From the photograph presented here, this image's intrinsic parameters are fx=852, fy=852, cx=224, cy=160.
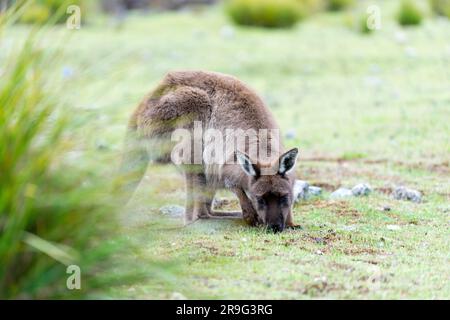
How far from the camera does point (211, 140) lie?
6.78m

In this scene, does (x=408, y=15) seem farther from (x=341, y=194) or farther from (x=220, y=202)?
(x=220, y=202)

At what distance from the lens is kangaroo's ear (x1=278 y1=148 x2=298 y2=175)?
19.5ft

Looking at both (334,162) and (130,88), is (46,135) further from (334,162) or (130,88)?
(130,88)

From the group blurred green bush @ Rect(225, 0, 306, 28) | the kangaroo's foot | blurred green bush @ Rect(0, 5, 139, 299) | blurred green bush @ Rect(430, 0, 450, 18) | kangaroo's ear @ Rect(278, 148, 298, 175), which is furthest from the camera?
blurred green bush @ Rect(430, 0, 450, 18)

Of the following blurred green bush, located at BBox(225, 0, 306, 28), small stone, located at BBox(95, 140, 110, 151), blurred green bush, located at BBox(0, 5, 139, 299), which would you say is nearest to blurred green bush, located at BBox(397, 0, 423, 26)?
blurred green bush, located at BBox(225, 0, 306, 28)

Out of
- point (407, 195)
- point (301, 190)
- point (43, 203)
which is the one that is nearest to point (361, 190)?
Result: point (407, 195)

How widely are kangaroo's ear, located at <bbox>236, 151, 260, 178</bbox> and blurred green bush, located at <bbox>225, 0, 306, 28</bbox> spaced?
529 inches

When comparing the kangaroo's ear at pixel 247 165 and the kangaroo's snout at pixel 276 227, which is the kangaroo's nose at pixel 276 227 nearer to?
the kangaroo's snout at pixel 276 227

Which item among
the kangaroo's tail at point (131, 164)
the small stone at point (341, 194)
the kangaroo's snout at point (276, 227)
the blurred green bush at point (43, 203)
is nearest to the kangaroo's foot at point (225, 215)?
the kangaroo's snout at point (276, 227)

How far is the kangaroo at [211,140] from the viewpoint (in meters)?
6.18

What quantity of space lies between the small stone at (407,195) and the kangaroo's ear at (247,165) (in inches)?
75.2

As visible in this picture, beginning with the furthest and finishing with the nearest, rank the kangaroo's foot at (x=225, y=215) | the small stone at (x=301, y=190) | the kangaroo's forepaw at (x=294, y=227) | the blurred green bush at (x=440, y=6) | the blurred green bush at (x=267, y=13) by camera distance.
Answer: the blurred green bush at (x=440, y=6)
the blurred green bush at (x=267, y=13)
the small stone at (x=301, y=190)
the kangaroo's foot at (x=225, y=215)
the kangaroo's forepaw at (x=294, y=227)

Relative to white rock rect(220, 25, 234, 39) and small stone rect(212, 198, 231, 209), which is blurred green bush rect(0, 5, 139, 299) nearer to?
small stone rect(212, 198, 231, 209)
